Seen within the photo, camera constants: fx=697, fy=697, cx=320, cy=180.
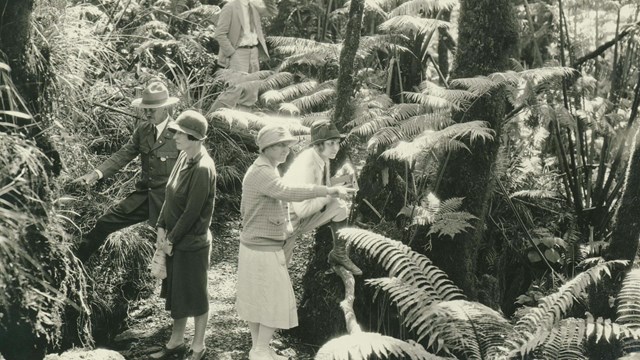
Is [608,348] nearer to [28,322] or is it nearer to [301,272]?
[301,272]

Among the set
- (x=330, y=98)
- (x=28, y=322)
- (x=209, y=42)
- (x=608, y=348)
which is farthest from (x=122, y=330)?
(x=209, y=42)

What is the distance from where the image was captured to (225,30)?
31.3ft

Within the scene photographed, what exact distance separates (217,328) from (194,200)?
170 centimetres

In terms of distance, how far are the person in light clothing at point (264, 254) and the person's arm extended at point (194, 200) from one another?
0.31 meters

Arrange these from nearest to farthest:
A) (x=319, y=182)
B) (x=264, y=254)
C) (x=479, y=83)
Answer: (x=264, y=254), (x=319, y=182), (x=479, y=83)

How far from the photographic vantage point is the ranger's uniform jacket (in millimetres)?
6074

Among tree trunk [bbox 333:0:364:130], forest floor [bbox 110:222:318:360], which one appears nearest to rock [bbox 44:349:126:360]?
forest floor [bbox 110:222:318:360]

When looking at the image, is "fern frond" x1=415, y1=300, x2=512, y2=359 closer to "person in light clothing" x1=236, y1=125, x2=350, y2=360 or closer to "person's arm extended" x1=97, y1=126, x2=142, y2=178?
"person in light clothing" x1=236, y1=125, x2=350, y2=360

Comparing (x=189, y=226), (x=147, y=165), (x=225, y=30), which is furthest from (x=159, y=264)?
(x=225, y=30)

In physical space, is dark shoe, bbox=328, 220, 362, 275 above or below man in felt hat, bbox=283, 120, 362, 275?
below

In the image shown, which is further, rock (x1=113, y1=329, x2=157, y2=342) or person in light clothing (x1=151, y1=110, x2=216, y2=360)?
rock (x1=113, y1=329, x2=157, y2=342)

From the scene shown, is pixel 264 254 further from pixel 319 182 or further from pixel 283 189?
pixel 319 182

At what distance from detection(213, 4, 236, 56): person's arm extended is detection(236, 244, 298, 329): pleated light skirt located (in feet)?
15.9

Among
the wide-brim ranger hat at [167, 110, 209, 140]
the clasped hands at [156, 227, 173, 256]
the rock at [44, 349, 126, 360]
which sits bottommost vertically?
the rock at [44, 349, 126, 360]
